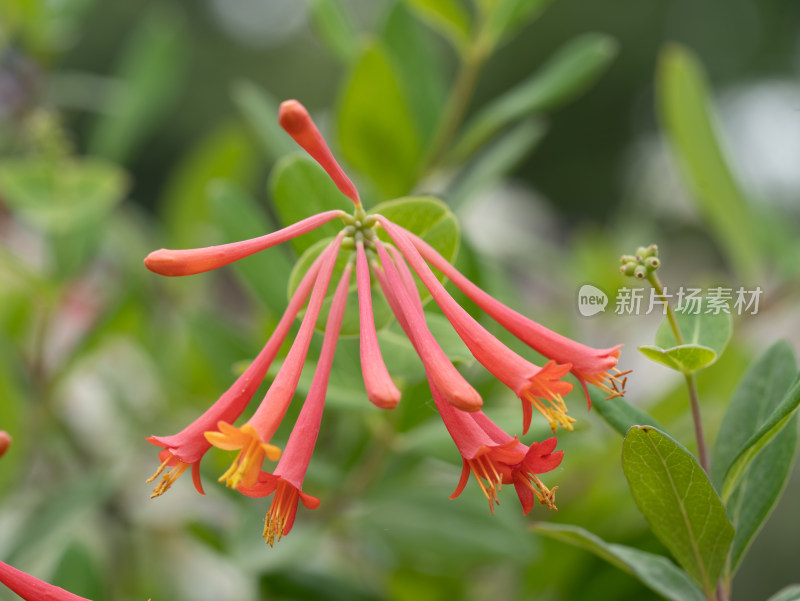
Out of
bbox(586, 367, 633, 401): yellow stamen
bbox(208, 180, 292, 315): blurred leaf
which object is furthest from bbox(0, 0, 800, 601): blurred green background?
bbox(586, 367, 633, 401): yellow stamen

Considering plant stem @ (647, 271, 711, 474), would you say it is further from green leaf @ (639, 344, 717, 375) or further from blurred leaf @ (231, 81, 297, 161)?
blurred leaf @ (231, 81, 297, 161)

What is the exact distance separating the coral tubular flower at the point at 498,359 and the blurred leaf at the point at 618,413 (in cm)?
3

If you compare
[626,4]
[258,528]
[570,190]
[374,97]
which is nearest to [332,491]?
[258,528]

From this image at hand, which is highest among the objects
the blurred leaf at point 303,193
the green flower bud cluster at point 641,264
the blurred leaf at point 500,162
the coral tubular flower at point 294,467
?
the blurred leaf at point 500,162

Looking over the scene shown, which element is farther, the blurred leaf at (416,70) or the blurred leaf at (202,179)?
the blurred leaf at (202,179)

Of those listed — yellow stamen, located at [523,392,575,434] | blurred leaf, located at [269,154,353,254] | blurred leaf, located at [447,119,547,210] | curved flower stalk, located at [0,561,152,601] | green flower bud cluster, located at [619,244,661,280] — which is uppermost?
blurred leaf, located at [447,119,547,210]

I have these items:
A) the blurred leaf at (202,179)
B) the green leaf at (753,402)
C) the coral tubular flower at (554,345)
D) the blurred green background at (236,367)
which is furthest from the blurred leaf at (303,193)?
the blurred leaf at (202,179)

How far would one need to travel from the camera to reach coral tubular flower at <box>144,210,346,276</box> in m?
0.34

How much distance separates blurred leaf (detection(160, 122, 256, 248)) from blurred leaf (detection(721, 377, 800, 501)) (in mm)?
725

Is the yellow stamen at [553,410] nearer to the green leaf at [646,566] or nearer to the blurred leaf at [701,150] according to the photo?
the green leaf at [646,566]

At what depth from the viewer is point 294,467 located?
13.1 inches

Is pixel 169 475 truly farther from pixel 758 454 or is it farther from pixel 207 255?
pixel 758 454

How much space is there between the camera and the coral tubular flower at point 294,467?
330 mm

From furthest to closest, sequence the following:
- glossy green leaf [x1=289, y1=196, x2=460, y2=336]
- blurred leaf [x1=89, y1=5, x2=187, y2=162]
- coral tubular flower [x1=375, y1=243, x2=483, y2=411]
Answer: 1. blurred leaf [x1=89, y1=5, x2=187, y2=162]
2. glossy green leaf [x1=289, y1=196, x2=460, y2=336]
3. coral tubular flower [x1=375, y1=243, x2=483, y2=411]
